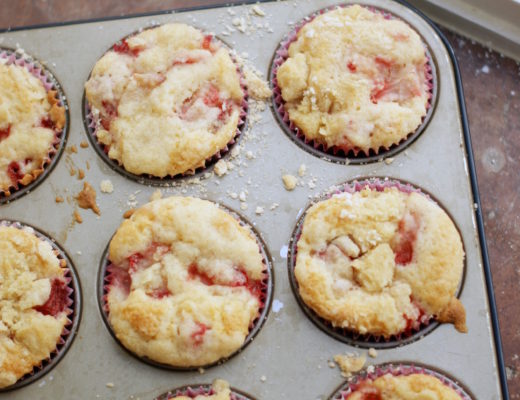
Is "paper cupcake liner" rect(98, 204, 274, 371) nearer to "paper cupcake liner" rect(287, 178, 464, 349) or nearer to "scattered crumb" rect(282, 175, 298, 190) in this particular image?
"paper cupcake liner" rect(287, 178, 464, 349)

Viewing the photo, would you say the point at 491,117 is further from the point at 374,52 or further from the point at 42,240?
the point at 42,240

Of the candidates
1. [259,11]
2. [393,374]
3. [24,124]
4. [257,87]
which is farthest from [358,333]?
[24,124]

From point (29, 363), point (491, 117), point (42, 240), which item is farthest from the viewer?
point (491, 117)

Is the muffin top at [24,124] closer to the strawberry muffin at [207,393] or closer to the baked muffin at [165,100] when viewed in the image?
the baked muffin at [165,100]

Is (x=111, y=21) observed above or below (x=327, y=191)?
above

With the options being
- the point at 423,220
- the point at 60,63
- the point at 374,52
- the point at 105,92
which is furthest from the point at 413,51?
the point at 60,63

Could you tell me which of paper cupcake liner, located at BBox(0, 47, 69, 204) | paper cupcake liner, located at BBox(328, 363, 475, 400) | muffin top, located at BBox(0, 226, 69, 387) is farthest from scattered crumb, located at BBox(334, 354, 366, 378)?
paper cupcake liner, located at BBox(0, 47, 69, 204)

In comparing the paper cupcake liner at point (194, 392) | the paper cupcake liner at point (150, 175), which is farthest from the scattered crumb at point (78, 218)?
the paper cupcake liner at point (194, 392)
